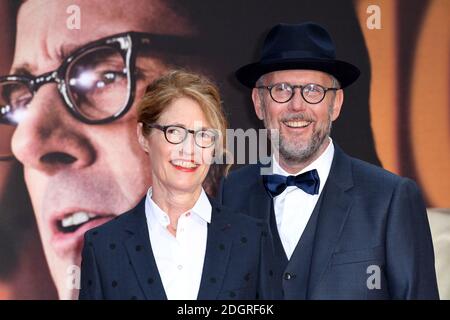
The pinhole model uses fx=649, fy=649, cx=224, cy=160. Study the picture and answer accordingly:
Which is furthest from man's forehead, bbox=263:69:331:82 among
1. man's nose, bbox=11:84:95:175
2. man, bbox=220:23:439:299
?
man's nose, bbox=11:84:95:175

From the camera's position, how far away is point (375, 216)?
3.18 meters

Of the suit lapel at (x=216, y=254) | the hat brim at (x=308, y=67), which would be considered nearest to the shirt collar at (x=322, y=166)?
the hat brim at (x=308, y=67)

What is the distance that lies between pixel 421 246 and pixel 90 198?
1.94m

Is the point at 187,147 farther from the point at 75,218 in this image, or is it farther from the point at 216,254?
the point at 75,218

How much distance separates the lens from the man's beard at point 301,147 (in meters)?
3.26

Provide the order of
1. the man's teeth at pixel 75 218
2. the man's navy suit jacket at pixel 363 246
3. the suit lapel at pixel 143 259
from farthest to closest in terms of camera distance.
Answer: the man's teeth at pixel 75 218
the man's navy suit jacket at pixel 363 246
the suit lapel at pixel 143 259

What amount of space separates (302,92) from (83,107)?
1437 millimetres

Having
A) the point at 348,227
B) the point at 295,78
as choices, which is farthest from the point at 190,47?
the point at 348,227

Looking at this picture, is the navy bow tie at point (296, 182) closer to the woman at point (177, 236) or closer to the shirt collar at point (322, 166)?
the shirt collar at point (322, 166)

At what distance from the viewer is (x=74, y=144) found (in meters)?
3.96

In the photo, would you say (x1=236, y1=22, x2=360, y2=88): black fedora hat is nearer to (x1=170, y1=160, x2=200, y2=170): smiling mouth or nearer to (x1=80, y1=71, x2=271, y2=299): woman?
(x1=80, y1=71, x2=271, y2=299): woman

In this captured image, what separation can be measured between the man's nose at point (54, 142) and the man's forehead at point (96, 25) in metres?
0.32

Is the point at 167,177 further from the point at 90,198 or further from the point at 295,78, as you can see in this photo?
the point at 90,198

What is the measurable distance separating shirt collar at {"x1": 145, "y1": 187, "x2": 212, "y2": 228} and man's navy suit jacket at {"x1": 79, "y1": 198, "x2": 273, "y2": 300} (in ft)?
0.14
